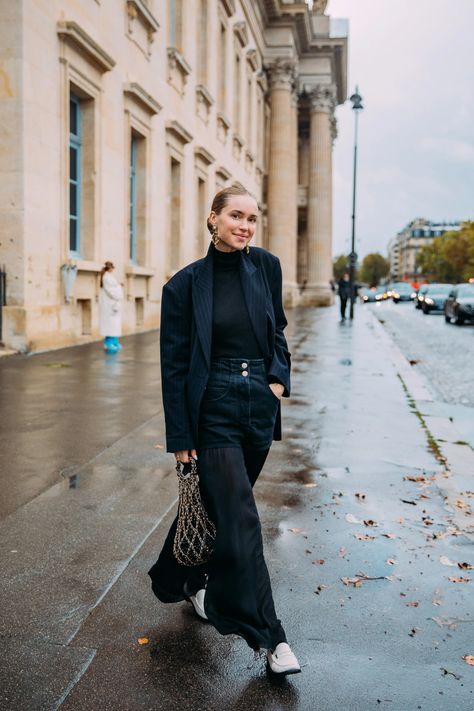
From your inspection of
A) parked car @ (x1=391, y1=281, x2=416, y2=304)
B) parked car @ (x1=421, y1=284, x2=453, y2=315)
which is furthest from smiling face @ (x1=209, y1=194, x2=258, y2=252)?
parked car @ (x1=391, y1=281, x2=416, y2=304)

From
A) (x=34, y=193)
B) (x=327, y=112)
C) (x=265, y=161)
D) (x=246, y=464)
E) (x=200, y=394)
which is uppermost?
(x=327, y=112)

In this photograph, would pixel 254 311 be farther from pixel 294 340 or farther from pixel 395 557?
pixel 294 340

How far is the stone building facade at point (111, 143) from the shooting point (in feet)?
43.3

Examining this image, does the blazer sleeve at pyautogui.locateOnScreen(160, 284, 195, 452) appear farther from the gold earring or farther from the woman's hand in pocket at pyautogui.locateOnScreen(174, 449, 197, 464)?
the gold earring

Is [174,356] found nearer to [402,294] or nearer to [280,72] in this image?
[280,72]

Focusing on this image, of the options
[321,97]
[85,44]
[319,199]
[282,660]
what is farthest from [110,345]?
[321,97]

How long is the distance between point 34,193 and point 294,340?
8574mm

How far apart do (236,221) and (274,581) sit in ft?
5.94

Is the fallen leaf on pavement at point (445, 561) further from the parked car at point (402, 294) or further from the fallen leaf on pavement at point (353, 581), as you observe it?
the parked car at point (402, 294)

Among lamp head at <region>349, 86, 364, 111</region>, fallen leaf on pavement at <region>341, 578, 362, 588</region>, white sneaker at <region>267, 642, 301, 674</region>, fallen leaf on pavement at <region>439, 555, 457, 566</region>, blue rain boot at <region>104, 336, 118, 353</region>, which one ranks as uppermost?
lamp head at <region>349, 86, 364, 111</region>

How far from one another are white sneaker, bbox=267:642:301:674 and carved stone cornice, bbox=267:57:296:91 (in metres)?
43.5

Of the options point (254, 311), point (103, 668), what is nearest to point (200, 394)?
point (254, 311)

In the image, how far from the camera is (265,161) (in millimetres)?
45562

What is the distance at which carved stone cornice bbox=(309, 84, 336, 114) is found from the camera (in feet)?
164
